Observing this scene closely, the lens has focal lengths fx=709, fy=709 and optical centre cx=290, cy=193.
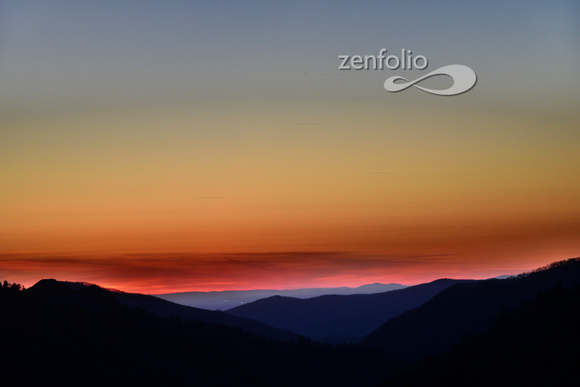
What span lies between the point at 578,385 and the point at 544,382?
1361cm

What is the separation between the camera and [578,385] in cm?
18612

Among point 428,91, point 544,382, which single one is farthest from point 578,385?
point 428,91

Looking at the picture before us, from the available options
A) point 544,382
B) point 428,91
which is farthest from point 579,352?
point 428,91

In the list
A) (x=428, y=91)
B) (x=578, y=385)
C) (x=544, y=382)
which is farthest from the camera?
(x=544, y=382)

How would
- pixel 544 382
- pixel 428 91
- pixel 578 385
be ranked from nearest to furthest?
1. pixel 428 91
2. pixel 578 385
3. pixel 544 382

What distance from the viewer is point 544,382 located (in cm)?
19875

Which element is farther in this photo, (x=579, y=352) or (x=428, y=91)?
(x=579, y=352)

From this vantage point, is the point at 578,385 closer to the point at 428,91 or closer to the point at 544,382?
the point at 544,382

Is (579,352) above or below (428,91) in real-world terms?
below

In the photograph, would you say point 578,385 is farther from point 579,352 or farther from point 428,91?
point 428,91

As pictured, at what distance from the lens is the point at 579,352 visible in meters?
200

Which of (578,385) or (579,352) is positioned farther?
(579,352)

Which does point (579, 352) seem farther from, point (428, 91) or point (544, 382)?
point (428, 91)

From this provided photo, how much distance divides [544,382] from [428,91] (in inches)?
5151
